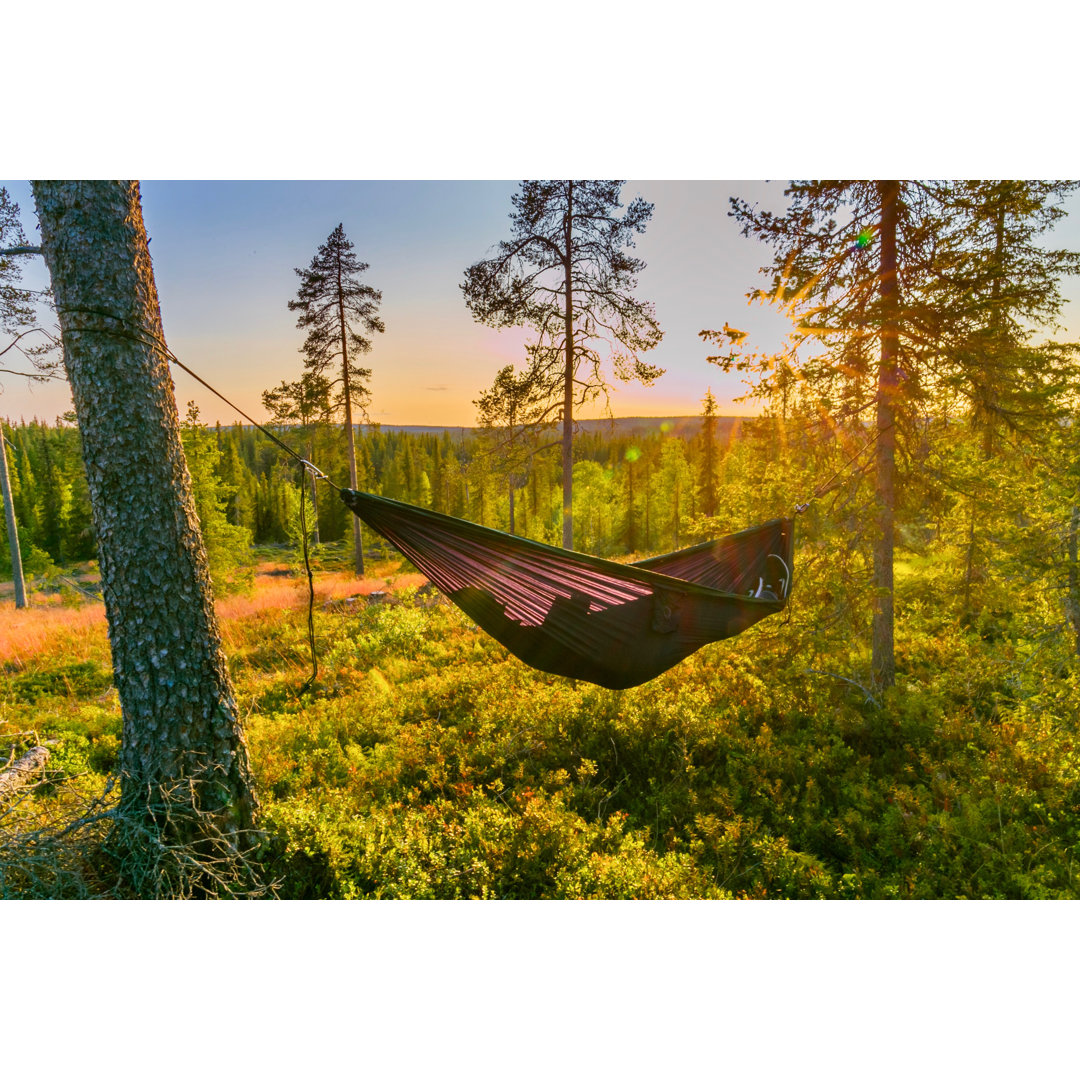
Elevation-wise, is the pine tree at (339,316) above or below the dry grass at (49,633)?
above

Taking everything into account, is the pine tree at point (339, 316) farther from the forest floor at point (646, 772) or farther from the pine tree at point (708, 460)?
the pine tree at point (708, 460)

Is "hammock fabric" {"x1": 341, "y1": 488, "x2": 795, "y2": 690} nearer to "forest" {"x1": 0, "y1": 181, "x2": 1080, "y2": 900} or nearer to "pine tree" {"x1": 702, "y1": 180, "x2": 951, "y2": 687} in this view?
"forest" {"x1": 0, "y1": 181, "x2": 1080, "y2": 900}

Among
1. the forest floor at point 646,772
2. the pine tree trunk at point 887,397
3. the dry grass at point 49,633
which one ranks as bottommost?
the forest floor at point 646,772

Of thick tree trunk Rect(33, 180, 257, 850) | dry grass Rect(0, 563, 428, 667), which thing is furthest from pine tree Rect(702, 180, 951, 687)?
dry grass Rect(0, 563, 428, 667)

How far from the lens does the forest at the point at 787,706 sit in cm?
182

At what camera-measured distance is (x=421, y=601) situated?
7.00 metres

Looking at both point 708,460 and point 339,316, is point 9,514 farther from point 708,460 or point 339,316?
point 708,460

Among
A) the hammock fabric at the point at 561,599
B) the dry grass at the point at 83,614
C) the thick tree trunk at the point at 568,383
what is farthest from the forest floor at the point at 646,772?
the thick tree trunk at the point at 568,383

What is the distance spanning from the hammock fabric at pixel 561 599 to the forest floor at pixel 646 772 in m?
0.86

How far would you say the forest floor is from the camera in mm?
1912

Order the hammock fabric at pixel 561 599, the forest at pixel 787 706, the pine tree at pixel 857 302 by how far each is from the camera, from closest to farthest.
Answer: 1. the forest at pixel 787 706
2. the hammock fabric at pixel 561 599
3. the pine tree at pixel 857 302

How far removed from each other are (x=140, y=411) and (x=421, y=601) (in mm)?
5659
